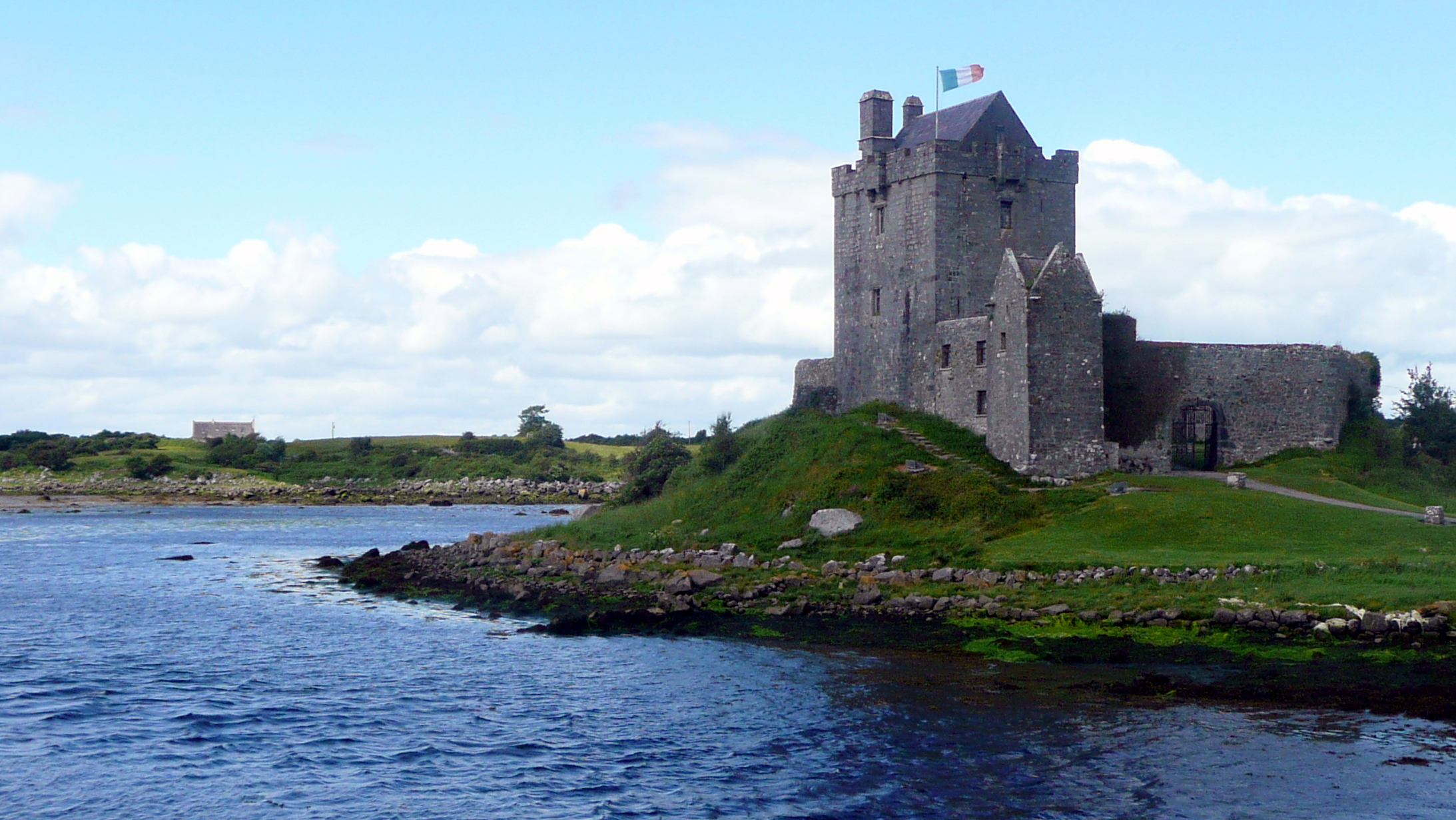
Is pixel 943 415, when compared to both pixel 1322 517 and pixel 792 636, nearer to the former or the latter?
pixel 1322 517

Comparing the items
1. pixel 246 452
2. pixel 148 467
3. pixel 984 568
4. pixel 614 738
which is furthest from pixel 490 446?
pixel 614 738

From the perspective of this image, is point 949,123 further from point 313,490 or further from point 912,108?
point 313,490

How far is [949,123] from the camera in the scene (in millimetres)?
49844

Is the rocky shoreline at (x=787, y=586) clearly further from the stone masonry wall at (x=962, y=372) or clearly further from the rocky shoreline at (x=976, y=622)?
the stone masonry wall at (x=962, y=372)

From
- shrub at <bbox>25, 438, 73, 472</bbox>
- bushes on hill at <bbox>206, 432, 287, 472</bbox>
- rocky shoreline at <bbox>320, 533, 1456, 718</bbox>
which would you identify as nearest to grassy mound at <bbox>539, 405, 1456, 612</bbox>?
rocky shoreline at <bbox>320, 533, 1456, 718</bbox>

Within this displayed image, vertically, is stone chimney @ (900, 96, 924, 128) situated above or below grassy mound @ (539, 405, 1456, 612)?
above

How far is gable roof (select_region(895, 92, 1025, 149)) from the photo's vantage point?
48594 millimetres

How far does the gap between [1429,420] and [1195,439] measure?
9.16m

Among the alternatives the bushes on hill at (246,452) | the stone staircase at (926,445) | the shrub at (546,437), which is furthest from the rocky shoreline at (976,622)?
the shrub at (546,437)

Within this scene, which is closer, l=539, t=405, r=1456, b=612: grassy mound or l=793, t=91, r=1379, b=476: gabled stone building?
l=539, t=405, r=1456, b=612: grassy mound

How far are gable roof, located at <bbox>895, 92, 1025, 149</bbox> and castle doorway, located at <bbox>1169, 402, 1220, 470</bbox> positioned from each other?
12622 mm

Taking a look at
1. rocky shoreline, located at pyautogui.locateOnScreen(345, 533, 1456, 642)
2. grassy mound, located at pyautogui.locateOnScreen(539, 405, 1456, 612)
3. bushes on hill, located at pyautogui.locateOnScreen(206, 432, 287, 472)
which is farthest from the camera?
bushes on hill, located at pyautogui.locateOnScreen(206, 432, 287, 472)

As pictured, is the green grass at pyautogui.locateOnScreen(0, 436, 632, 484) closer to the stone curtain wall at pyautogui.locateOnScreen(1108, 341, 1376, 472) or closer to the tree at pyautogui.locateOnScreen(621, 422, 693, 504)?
the tree at pyautogui.locateOnScreen(621, 422, 693, 504)

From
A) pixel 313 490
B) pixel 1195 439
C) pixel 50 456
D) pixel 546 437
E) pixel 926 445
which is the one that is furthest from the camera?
pixel 546 437
